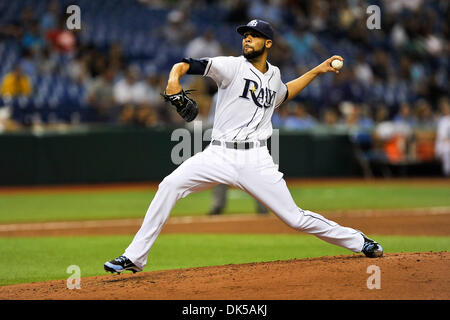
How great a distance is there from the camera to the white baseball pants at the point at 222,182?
538 centimetres

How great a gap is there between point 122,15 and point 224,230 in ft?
35.5

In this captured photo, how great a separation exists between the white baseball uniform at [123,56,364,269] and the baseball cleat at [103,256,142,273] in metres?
0.04

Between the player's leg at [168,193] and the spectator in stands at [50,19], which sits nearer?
the player's leg at [168,193]

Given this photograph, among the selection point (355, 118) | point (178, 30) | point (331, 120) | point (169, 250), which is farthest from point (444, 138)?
point (169, 250)

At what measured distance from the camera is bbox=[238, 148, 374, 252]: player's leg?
18.2 feet

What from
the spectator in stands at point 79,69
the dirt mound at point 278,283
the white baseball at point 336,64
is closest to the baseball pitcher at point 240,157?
the dirt mound at point 278,283

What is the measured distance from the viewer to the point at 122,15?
19047mm

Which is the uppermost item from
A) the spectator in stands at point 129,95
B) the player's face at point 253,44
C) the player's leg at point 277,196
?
the spectator in stands at point 129,95

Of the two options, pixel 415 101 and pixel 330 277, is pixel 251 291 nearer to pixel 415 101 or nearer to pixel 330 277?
pixel 330 277

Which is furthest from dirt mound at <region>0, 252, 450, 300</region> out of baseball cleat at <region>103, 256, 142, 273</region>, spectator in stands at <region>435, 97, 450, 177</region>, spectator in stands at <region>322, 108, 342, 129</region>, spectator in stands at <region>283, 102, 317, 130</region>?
spectator in stands at <region>435, 97, 450, 177</region>

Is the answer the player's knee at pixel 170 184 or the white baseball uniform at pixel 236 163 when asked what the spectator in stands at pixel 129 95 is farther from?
the player's knee at pixel 170 184

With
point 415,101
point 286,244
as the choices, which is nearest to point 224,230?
point 286,244

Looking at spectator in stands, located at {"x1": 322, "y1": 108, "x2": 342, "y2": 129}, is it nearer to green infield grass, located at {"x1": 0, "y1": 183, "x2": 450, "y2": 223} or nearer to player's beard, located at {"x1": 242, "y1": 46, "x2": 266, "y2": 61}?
green infield grass, located at {"x1": 0, "y1": 183, "x2": 450, "y2": 223}

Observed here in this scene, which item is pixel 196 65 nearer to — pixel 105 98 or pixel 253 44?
pixel 253 44
